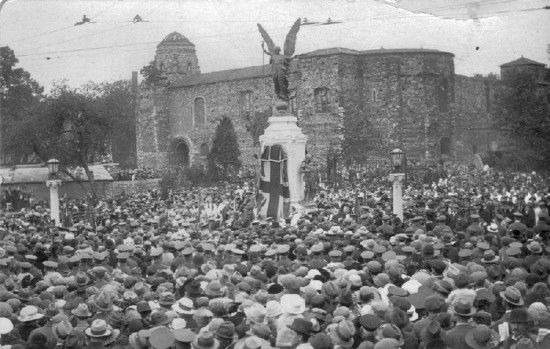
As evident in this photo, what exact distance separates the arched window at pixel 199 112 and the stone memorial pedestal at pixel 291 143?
107ft

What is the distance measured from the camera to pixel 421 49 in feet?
164

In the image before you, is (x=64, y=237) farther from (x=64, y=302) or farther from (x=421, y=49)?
(x=421, y=49)

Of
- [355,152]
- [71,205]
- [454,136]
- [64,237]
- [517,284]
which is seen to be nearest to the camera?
[517,284]

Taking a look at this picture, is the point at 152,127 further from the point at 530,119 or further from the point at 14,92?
the point at 530,119

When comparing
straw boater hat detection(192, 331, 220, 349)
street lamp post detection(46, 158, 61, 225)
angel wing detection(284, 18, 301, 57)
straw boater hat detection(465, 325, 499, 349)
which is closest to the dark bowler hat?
straw boater hat detection(465, 325, 499, 349)

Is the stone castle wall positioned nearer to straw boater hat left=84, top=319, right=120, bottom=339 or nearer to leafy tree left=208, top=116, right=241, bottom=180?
leafy tree left=208, top=116, right=241, bottom=180

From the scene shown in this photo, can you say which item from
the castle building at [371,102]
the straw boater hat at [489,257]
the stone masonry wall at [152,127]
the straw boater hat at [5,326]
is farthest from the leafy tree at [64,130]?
the straw boater hat at [5,326]

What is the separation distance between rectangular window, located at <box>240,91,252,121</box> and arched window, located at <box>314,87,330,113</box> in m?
6.07

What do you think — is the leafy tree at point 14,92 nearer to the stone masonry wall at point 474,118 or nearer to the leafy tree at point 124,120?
the leafy tree at point 124,120

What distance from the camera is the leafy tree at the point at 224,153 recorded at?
165 feet

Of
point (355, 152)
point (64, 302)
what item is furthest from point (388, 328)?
point (355, 152)

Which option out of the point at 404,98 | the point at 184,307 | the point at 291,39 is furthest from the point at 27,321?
the point at 404,98

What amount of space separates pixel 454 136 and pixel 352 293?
44350 millimetres

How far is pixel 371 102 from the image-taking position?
49938 millimetres
